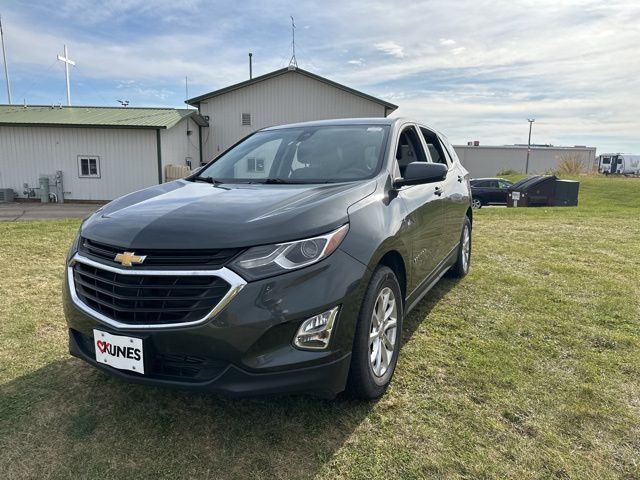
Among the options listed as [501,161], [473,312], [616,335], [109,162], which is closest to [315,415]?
[473,312]

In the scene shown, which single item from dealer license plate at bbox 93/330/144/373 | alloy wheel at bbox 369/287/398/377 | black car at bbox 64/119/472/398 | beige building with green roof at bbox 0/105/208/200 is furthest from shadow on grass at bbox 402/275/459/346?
beige building with green roof at bbox 0/105/208/200

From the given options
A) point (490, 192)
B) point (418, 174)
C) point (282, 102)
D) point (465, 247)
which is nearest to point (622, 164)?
point (490, 192)

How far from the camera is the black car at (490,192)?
20.5 metres

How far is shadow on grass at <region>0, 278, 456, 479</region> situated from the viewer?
212 cm

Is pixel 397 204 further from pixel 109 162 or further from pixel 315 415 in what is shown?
pixel 109 162

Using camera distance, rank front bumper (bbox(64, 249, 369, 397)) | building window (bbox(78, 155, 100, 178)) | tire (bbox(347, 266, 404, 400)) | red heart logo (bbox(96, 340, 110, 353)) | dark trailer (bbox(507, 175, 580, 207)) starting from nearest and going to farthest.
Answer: front bumper (bbox(64, 249, 369, 397)), red heart logo (bbox(96, 340, 110, 353)), tire (bbox(347, 266, 404, 400)), dark trailer (bbox(507, 175, 580, 207)), building window (bbox(78, 155, 100, 178))

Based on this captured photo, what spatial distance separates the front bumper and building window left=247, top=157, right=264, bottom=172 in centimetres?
144

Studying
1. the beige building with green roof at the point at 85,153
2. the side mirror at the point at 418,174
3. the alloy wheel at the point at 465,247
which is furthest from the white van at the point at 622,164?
the side mirror at the point at 418,174

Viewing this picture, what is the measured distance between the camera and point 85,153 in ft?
64.7

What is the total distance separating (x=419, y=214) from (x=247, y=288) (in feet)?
5.43

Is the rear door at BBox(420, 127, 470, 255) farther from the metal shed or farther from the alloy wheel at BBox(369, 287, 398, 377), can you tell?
the metal shed

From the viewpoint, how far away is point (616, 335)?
3539 millimetres

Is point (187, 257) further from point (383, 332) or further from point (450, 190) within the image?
point (450, 190)

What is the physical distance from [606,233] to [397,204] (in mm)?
6977
